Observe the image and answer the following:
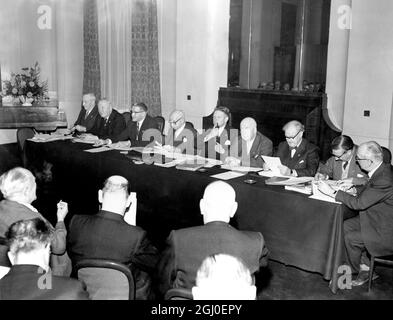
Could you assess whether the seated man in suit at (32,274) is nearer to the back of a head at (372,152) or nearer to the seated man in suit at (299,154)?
the back of a head at (372,152)

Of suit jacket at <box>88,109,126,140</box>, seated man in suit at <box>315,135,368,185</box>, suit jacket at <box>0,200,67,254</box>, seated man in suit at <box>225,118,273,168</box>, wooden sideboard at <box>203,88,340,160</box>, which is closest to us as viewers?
suit jacket at <box>0,200,67,254</box>

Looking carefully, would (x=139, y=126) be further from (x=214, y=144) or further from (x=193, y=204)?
(x=193, y=204)

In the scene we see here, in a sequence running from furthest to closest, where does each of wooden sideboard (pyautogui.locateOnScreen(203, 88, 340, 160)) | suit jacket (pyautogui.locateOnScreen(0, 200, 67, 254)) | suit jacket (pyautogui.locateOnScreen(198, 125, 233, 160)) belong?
wooden sideboard (pyautogui.locateOnScreen(203, 88, 340, 160)) → suit jacket (pyautogui.locateOnScreen(198, 125, 233, 160)) → suit jacket (pyautogui.locateOnScreen(0, 200, 67, 254))

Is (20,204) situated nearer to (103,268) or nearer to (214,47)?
(103,268)

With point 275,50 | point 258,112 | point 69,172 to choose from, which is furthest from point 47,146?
point 275,50

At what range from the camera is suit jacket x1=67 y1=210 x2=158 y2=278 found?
2.41 m

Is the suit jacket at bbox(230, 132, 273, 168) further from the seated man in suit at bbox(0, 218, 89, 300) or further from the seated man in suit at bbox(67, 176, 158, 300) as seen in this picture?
the seated man in suit at bbox(0, 218, 89, 300)

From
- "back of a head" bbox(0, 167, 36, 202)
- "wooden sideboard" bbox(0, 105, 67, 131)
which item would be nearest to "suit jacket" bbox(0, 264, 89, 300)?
"back of a head" bbox(0, 167, 36, 202)

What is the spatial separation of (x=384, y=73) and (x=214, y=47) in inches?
128

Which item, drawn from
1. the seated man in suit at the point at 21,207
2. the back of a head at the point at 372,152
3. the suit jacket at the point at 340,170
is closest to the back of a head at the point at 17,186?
the seated man in suit at the point at 21,207

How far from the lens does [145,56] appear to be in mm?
8672

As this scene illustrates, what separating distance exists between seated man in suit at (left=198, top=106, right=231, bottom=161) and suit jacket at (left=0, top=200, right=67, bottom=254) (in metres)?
2.56

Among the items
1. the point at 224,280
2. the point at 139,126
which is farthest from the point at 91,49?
the point at 224,280

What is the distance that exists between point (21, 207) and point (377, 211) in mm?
2516
